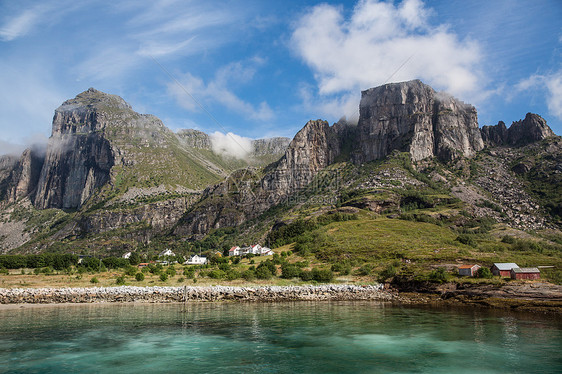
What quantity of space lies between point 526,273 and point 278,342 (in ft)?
147

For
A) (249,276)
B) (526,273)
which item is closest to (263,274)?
(249,276)

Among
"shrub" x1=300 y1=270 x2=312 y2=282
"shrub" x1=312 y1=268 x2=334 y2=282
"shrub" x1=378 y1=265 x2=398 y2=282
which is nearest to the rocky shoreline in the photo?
"shrub" x1=378 y1=265 x2=398 y2=282

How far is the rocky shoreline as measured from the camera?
51.1 meters

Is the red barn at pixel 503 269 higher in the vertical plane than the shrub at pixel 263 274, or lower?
higher

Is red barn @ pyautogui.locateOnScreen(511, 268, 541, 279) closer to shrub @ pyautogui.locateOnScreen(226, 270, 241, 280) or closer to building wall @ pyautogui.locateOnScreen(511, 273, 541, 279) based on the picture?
building wall @ pyautogui.locateOnScreen(511, 273, 541, 279)

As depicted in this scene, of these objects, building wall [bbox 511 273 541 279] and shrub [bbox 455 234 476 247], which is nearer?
building wall [bbox 511 273 541 279]

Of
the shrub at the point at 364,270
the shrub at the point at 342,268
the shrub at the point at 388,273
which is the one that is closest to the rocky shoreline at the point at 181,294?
the shrub at the point at 388,273

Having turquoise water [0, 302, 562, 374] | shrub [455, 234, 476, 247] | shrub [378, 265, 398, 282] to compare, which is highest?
shrub [455, 234, 476, 247]

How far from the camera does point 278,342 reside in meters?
25.4

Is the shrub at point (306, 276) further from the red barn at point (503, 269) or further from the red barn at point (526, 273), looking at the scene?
the red barn at point (526, 273)

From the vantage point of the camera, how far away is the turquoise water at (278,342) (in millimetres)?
19750

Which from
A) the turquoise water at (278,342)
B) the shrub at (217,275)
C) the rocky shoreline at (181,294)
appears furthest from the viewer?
the shrub at (217,275)

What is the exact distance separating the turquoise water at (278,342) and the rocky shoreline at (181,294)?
1118cm

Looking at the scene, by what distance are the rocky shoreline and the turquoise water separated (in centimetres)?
1118
